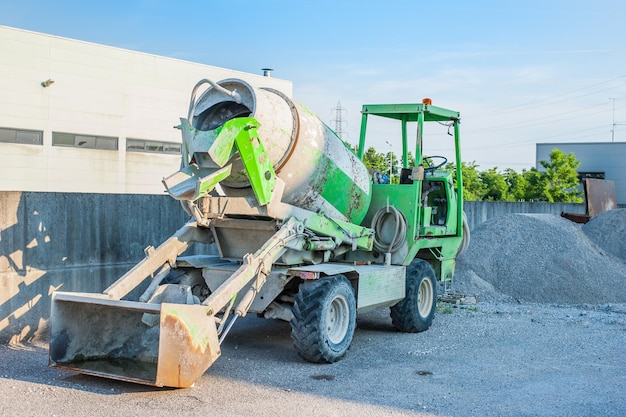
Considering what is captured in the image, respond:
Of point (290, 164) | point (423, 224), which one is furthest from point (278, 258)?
point (423, 224)

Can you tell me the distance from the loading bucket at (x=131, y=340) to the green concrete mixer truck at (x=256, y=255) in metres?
0.01

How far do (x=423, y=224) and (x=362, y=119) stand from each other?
196cm

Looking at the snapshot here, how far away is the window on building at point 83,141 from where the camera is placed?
31641 mm

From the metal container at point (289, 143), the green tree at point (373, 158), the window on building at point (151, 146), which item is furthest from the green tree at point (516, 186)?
the metal container at point (289, 143)

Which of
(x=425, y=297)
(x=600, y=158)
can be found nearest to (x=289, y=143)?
(x=425, y=297)

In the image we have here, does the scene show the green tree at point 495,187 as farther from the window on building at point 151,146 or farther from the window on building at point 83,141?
the window on building at point 83,141

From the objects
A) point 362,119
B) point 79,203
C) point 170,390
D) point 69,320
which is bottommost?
point 170,390

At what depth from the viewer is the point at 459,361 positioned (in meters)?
8.27

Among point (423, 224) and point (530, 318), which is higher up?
point (423, 224)

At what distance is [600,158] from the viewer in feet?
182

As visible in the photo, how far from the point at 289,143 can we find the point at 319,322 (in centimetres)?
209

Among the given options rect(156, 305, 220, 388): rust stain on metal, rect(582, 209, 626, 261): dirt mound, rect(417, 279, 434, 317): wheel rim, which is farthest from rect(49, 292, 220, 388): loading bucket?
rect(582, 209, 626, 261): dirt mound

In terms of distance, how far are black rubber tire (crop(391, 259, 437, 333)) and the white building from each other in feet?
71.9

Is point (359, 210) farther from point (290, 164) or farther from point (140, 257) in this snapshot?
point (140, 257)
